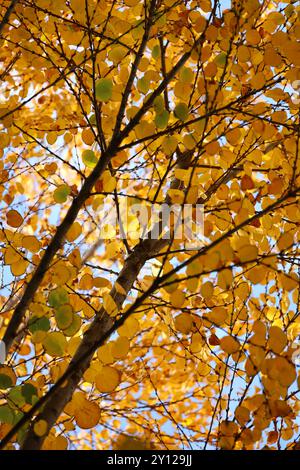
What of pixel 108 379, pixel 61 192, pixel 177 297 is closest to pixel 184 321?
pixel 177 297

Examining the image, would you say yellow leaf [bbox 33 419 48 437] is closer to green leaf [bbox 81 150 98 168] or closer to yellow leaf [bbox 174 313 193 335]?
yellow leaf [bbox 174 313 193 335]

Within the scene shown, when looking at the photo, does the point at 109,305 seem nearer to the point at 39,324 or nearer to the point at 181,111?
the point at 39,324

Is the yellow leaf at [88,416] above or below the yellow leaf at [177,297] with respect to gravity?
below

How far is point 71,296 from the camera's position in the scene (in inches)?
100

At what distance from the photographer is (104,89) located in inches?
89.6

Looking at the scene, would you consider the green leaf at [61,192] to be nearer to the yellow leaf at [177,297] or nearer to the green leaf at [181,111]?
the green leaf at [181,111]

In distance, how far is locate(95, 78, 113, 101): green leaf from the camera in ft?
7.43

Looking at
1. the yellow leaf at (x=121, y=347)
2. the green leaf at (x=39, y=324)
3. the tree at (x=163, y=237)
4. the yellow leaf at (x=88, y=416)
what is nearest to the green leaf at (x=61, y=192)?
the tree at (x=163, y=237)

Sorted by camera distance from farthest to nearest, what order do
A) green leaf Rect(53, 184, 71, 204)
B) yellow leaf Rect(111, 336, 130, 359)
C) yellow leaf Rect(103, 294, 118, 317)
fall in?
green leaf Rect(53, 184, 71, 204)
yellow leaf Rect(103, 294, 118, 317)
yellow leaf Rect(111, 336, 130, 359)

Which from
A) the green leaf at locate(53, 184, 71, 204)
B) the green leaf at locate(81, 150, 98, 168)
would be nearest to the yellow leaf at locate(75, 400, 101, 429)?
the green leaf at locate(53, 184, 71, 204)

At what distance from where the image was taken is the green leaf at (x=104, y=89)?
2.27 metres
